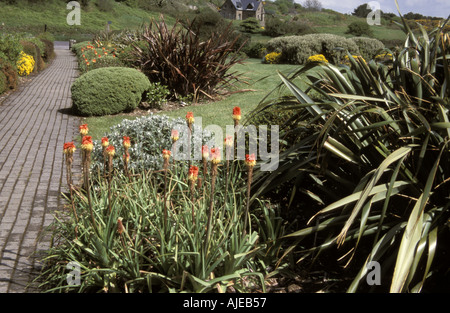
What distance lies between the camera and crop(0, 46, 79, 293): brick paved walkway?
356 cm

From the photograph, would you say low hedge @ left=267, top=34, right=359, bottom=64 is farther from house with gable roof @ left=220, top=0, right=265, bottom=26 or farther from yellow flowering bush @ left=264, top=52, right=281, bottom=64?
house with gable roof @ left=220, top=0, right=265, bottom=26

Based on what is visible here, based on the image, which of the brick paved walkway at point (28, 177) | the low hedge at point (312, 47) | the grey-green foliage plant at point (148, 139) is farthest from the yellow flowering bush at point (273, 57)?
the grey-green foliage plant at point (148, 139)

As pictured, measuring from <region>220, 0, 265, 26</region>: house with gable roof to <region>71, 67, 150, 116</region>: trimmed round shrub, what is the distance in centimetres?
6826

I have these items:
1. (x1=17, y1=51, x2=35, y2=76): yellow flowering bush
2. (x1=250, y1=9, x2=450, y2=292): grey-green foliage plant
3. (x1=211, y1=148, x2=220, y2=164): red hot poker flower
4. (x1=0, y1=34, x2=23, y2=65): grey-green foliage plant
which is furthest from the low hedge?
(x1=211, y1=148, x2=220, y2=164): red hot poker flower

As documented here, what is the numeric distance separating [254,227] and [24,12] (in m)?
57.7

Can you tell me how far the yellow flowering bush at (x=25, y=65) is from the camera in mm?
16219

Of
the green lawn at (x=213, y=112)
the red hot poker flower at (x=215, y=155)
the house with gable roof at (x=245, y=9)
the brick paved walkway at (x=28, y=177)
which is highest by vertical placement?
the house with gable roof at (x=245, y=9)

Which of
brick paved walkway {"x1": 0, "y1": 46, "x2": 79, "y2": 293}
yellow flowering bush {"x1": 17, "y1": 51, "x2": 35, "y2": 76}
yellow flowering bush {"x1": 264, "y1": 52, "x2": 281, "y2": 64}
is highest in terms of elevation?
yellow flowering bush {"x1": 264, "y1": 52, "x2": 281, "y2": 64}

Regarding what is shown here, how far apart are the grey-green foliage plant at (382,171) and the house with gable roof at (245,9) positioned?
74.3 m

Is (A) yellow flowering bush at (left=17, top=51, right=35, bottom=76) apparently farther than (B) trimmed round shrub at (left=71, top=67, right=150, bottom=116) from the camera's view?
Yes

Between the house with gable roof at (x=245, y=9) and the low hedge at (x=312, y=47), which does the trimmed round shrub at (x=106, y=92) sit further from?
the house with gable roof at (x=245, y=9)
